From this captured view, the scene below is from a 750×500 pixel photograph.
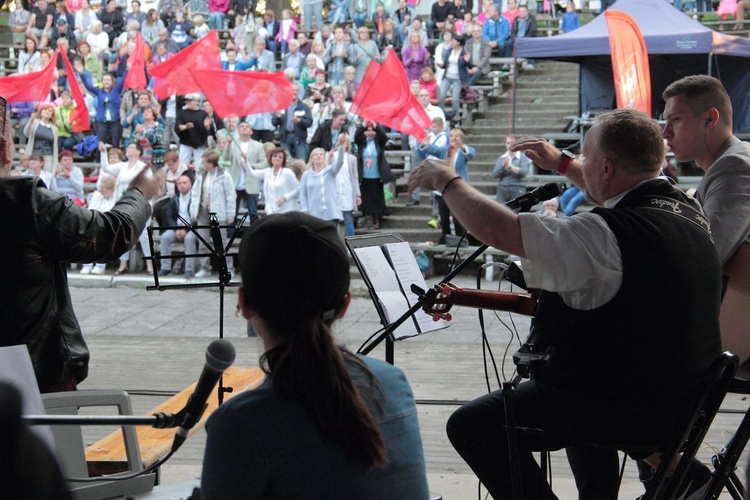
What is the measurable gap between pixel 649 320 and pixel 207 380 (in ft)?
4.91

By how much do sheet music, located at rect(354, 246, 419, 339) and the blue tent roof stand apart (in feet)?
36.5

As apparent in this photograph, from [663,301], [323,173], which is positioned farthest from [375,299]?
[323,173]

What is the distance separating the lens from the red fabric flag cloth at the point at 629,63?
1269 cm

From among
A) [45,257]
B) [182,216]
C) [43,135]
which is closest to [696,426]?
[45,257]

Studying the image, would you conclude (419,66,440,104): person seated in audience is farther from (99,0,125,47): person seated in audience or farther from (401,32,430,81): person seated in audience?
(99,0,125,47): person seated in audience

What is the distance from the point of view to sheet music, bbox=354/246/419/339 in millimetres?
3982

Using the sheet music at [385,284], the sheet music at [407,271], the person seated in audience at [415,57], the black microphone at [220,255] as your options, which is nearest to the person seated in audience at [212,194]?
the person seated in audience at [415,57]

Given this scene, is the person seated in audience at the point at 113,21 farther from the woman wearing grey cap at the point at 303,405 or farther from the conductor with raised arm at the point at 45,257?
the woman wearing grey cap at the point at 303,405

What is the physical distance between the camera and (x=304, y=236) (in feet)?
6.48

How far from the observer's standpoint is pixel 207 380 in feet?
6.42

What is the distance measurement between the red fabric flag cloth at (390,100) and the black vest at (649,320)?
10318mm

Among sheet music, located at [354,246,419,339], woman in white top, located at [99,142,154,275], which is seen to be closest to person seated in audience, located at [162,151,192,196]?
woman in white top, located at [99,142,154,275]

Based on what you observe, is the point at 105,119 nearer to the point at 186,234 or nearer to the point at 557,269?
the point at 186,234

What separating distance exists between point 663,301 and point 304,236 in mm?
1379
